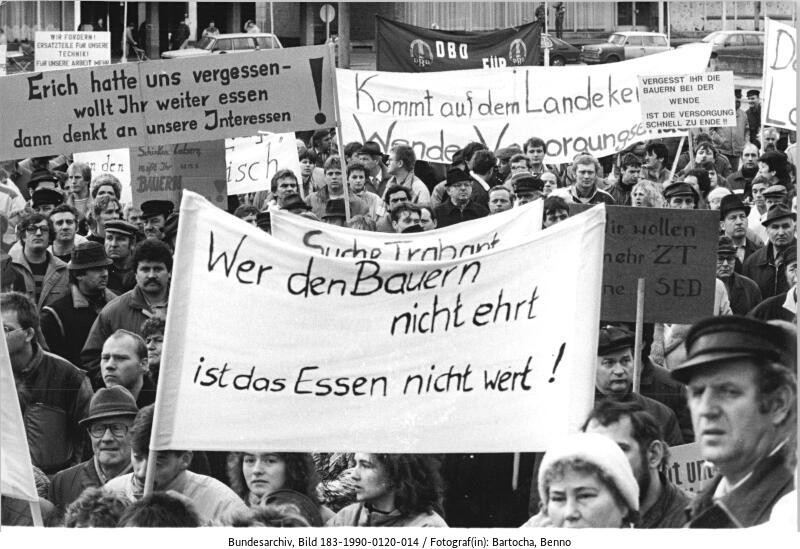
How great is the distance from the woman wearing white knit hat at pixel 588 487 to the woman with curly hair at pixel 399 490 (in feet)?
2.36

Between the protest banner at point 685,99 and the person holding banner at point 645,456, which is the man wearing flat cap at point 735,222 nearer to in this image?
the protest banner at point 685,99

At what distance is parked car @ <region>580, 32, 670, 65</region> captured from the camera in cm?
3244

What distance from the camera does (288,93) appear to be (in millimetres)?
8570

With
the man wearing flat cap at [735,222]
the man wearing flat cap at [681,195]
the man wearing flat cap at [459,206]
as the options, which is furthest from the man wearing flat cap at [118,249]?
the man wearing flat cap at [735,222]

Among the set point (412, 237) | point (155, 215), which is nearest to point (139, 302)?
point (155, 215)

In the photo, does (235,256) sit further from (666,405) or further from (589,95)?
(589,95)

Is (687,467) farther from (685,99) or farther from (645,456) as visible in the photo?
(685,99)

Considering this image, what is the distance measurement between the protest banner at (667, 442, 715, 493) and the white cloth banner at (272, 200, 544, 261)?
1.00 meters

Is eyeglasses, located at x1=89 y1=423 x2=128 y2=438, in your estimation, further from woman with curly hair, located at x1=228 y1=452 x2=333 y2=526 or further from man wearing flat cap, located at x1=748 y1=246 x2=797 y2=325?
man wearing flat cap, located at x1=748 y1=246 x2=797 y2=325

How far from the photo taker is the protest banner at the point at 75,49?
1742cm

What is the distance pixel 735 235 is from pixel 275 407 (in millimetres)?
5242

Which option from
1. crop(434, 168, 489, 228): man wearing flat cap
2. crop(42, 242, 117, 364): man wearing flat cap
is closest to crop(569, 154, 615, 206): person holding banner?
crop(434, 168, 489, 228): man wearing flat cap

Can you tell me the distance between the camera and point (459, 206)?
33.8ft

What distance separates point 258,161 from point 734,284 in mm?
4592
